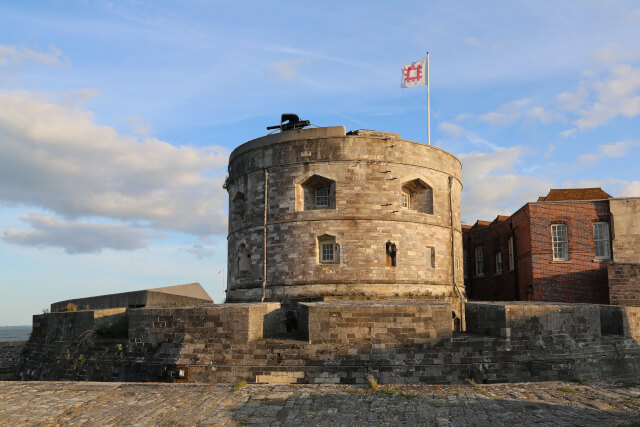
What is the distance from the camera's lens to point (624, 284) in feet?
72.2

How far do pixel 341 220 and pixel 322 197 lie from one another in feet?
4.95

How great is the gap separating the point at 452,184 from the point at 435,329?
1025cm

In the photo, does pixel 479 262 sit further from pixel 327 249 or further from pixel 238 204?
pixel 238 204

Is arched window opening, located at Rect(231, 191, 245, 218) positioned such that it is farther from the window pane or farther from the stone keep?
the window pane

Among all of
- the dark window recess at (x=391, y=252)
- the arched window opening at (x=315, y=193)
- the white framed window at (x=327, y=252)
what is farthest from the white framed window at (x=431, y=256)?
the arched window opening at (x=315, y=193)

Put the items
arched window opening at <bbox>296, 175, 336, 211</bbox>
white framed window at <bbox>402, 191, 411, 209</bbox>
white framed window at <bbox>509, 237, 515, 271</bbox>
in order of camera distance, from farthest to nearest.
A: white framed window at <bbox>509, 237, 515, 271</bbox> → white framed window at <bbox>402, 191, 411, 209</bbox> → arched window opening at <bbox>296, 175, 336, 211</bbox>

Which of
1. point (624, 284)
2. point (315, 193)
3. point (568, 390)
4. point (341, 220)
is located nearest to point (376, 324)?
point (568, 390)

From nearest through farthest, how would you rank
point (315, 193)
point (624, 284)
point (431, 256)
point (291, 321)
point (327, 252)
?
point (291, 321)
point (327, 252)
point (315, 193)
point (624, 284)
point (431, 256)

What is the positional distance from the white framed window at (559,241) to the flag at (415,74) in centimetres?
907

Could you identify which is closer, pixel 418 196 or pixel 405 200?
pixel 405 200

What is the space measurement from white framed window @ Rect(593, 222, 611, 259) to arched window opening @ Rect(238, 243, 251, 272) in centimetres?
1559

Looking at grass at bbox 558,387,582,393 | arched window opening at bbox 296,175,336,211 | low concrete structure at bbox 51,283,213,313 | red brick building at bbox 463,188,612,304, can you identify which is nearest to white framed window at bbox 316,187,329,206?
arched window opening at bbox 296,175,336,211

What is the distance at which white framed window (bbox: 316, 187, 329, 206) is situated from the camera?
2156 centimetres

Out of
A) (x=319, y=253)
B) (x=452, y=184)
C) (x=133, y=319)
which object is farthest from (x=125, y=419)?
(x=452, y=184)
